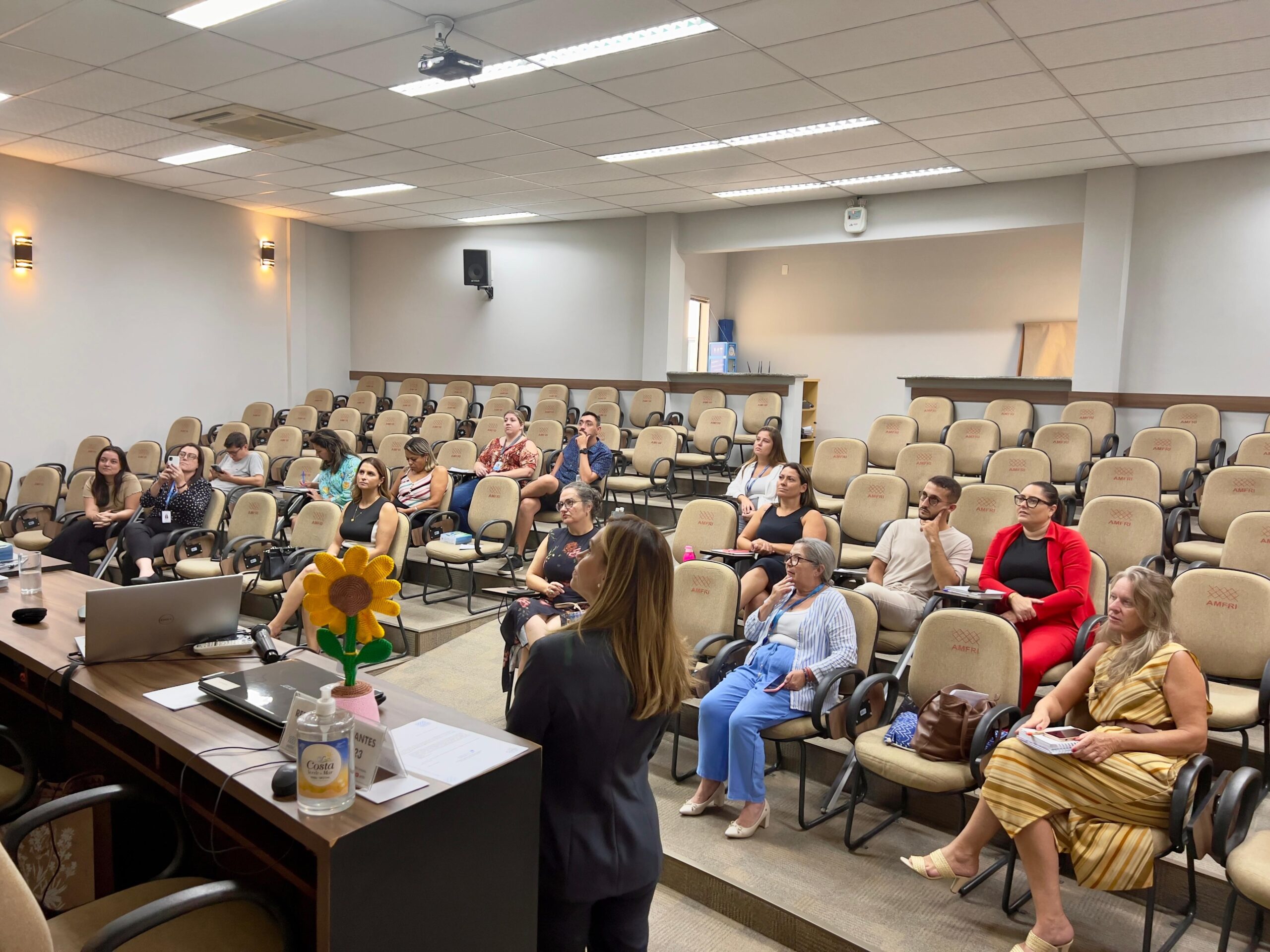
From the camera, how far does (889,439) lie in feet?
23.8

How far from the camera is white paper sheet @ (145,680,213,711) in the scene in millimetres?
2076

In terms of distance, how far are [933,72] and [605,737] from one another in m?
4.44

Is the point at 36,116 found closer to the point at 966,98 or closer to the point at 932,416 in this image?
the point at 966,98

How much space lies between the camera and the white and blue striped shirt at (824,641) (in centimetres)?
336

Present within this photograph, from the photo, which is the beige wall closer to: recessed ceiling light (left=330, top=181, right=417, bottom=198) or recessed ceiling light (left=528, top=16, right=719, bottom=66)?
recessed ceiling light (left=330, top=181, right=417, bottom=198)

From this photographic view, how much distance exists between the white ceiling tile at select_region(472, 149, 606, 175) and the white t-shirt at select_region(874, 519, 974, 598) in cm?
416

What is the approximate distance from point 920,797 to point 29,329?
880cm

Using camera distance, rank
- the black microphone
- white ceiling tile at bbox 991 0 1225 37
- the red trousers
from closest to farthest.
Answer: the black microphone
the red trousers
white ceiling tile at bbox 991 0 1225 37

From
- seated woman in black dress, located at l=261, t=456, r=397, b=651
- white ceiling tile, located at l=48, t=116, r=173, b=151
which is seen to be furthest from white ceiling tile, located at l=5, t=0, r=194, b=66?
seated woman in black dress, located at l=261, t=456, r=397, b=651

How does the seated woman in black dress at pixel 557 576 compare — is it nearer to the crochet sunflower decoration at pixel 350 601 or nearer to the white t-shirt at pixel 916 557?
the white t-shirt at pixel 916 557

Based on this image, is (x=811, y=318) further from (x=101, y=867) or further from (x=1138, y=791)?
(x=101, y=867)

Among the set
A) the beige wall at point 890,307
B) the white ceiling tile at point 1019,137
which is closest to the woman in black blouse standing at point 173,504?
the white ceiling tile at point 1019,137

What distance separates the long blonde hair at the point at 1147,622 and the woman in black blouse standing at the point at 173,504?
18.4 ft

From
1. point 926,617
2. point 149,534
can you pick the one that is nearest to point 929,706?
point 926,617
